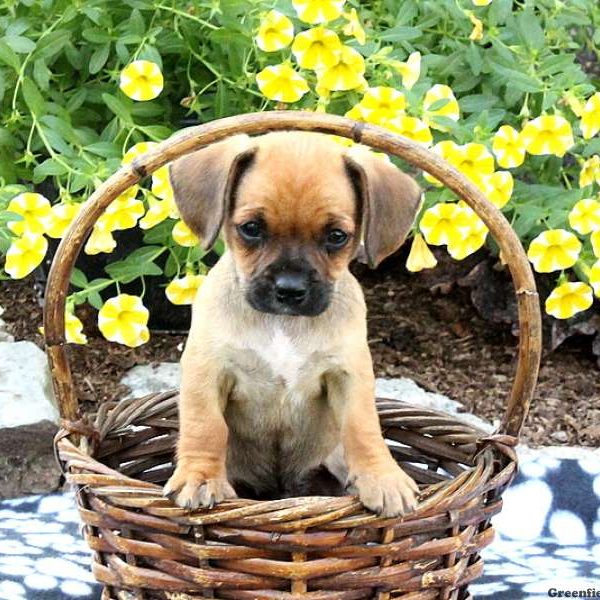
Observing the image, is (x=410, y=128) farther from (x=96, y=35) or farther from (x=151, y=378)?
(x=151, y=378)

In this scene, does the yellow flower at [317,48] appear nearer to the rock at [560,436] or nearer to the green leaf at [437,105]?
the green leaf at [437,105]

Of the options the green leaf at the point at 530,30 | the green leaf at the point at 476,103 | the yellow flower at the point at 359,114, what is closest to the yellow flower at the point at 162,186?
the yellow flower at the point at 359,114

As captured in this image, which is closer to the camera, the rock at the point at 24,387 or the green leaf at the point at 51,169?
the green leaf at the point at 51,169

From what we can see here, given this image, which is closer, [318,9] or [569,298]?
[318,9]

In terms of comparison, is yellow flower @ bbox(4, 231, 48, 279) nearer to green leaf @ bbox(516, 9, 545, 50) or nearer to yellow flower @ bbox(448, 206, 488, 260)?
yellow flower @ bbox(448, 206, 488, 260)

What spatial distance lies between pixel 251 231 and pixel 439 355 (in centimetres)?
251

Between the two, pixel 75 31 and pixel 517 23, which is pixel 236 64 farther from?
pixel 517 23

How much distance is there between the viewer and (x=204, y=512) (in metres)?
2.51

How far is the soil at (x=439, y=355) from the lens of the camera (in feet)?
15.6

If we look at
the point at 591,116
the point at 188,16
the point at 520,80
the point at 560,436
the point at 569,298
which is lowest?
the point at 560,436

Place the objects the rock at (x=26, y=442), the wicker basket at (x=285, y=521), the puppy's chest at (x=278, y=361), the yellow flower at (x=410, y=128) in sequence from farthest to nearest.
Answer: the rock at (x=26, y=442)
the yellow flower at (x=410, y=128)
the puppy's chest at (x=278, y=361)
the wicker basket at (x=285, y=521)

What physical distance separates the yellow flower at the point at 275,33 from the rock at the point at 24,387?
1556 millimetres

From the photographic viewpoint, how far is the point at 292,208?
2.72 m

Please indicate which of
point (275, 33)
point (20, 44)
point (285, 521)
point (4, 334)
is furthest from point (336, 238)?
point (4, 334)
